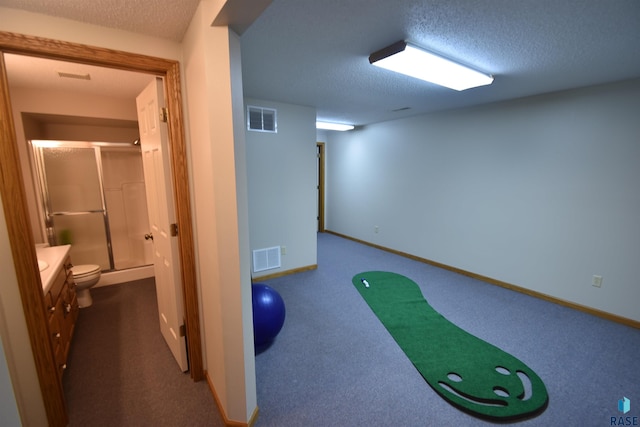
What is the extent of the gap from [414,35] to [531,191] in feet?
8.51

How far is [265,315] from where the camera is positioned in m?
2.19

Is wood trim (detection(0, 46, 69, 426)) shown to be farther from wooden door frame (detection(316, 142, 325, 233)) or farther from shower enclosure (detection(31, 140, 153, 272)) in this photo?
wooden door frame (detection(316, 142, 325, 233))

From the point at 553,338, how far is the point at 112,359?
12.7ft

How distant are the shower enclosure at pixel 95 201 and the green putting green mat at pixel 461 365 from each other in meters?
3.76

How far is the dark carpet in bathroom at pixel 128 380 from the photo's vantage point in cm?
166

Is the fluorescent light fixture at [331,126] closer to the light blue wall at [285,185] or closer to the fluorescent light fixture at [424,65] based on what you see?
the light blue wall at [285,185]

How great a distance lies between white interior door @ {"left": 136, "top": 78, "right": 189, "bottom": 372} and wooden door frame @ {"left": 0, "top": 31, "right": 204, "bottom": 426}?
0.31 feet

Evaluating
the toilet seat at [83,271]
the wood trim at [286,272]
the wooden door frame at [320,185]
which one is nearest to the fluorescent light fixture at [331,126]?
the wooden door frame at [320,185]

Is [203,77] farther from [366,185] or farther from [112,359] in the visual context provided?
[366,185]

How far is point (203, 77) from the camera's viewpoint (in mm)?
1320

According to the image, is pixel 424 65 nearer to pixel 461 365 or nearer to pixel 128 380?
pixel 461 365

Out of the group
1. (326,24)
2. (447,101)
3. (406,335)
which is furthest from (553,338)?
(326,24)

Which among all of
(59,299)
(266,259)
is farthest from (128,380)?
(266,259)

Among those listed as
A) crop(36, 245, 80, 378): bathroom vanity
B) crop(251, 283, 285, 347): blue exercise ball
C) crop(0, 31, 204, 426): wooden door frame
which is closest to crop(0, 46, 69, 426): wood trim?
crop(0, 31, 204, 426): wooden door frame
